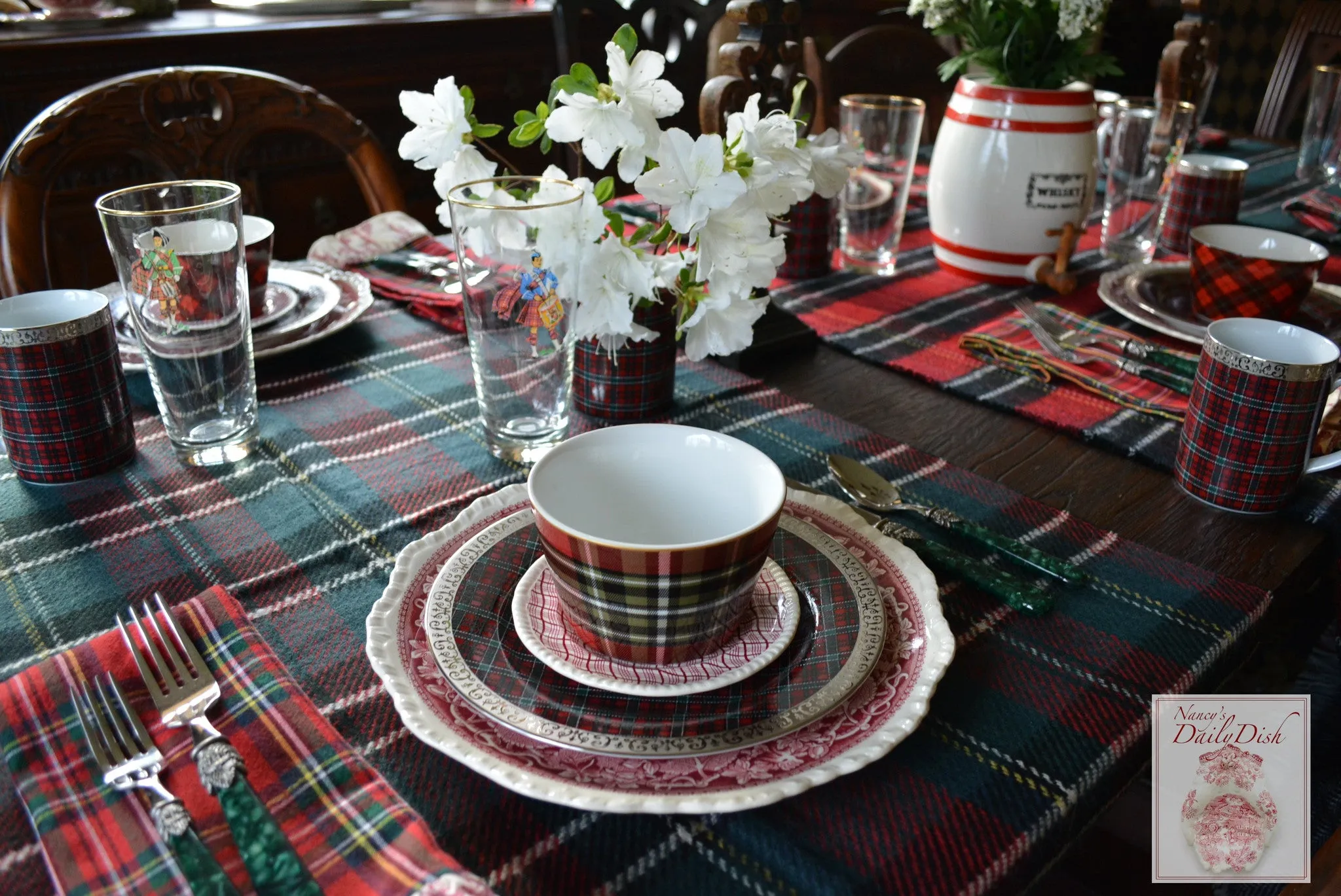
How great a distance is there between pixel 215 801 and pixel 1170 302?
96cm

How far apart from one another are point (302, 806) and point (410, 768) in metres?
0.05

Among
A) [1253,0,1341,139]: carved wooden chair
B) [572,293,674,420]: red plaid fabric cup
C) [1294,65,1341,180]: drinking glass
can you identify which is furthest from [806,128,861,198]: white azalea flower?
[1253,0,1341,139]: carved wooden chair

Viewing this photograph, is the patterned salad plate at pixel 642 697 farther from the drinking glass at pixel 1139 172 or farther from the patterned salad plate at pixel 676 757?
the drinking glass at pixel 1139 172

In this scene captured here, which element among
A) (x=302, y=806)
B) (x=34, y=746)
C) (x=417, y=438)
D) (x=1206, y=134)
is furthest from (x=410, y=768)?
Result: (x=1206, y=134)

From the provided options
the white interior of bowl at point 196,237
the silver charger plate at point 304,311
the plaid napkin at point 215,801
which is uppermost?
the white interior of bowl at point 196,237

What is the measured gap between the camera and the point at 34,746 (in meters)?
0.42

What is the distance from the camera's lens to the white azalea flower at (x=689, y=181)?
57 cm

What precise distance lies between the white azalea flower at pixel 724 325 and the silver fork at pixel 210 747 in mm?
348

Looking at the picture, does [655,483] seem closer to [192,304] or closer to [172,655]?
[172,655]

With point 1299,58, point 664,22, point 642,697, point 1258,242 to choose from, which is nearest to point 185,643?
point 642,697

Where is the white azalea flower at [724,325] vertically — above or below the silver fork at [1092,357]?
above

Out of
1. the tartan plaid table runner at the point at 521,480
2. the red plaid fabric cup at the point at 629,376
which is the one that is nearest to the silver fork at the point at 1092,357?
the tartan plaid table runner at the point at 521,480

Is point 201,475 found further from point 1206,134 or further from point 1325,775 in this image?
point 1206,134

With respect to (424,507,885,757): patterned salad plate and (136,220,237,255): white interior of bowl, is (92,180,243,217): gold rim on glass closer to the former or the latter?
(136,220,237,255): white interior of bowl
